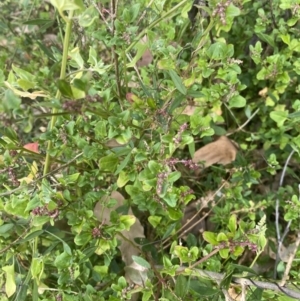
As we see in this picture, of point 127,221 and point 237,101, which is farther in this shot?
point 237,101

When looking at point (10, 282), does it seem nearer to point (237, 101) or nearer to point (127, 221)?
point (127, 221)

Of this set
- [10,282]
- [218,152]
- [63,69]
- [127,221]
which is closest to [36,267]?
[10,282]

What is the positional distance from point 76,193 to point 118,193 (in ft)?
0.85

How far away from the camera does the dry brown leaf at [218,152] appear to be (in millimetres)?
1545

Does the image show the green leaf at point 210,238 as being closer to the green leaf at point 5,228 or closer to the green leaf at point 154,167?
the green leaf at point 154,167

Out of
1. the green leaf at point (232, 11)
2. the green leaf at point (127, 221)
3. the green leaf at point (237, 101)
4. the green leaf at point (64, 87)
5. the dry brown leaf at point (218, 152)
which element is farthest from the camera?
the dry brown leaf at point (218, 152)

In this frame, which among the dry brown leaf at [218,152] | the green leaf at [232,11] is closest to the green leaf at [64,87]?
the green leaf at [232,11]

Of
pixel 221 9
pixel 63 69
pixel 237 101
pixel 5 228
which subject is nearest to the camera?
pixel 63 69

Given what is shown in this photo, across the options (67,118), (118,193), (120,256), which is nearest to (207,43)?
(67,118)

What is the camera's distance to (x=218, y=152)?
5.13ft

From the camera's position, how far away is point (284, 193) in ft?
4.74

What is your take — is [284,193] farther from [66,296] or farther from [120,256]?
[66,296]

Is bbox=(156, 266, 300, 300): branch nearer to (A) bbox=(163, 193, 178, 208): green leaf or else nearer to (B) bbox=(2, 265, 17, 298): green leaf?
(A) bbox=(163, 193, 178, 208): green leaf

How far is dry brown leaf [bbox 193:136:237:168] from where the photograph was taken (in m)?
1.54
